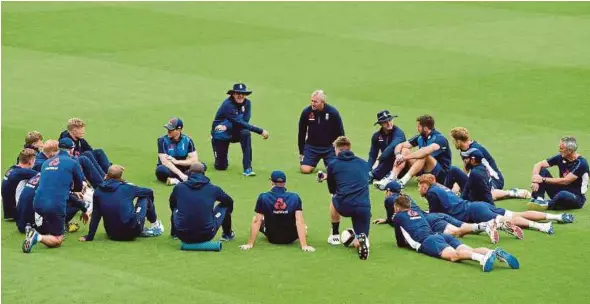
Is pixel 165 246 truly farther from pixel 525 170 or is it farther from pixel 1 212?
pixel 525 170

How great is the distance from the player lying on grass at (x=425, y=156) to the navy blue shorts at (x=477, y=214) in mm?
2977

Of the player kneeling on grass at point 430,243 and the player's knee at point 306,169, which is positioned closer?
the player kneeling on grass at point 430,243

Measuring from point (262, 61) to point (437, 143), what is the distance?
13940 millimetres

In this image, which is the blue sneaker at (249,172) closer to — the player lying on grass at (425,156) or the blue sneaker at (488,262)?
the player lying on grass at (425,156)

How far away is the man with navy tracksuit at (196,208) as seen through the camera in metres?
20.0

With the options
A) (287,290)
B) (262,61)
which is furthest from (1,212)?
(262,61)

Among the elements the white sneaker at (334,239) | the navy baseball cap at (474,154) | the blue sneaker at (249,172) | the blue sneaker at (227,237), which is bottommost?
the blue sneaker at (227,237)

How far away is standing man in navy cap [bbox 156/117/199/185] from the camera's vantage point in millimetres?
24812

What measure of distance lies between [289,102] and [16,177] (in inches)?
478

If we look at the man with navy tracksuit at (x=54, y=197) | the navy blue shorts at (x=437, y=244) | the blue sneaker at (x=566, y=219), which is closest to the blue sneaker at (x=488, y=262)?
the navy blue shorts at (x=437, y=244)

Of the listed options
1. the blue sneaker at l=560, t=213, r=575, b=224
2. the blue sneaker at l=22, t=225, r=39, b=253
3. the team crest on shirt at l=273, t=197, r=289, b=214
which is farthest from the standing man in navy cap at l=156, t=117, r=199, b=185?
the blue sneaker at l=560, t=213, r=575, b=224

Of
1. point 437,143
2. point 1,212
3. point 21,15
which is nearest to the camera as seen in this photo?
point 1,212

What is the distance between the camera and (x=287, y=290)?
1803cm

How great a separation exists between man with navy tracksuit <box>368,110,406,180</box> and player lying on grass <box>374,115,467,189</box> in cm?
22
